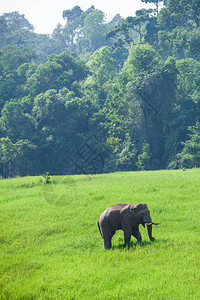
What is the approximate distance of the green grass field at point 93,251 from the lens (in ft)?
25.4

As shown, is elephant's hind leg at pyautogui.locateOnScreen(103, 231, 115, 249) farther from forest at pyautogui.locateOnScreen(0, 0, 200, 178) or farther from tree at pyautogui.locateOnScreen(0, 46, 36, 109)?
tree at pyautogui.locateOnScreen(0, 46, 36, 109)

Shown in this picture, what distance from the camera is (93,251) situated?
1045 centimetres

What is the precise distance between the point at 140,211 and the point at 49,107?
3774cm

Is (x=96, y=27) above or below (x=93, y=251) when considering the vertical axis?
above

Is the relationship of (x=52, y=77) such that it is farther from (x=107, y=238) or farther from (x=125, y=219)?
(x=125, y=219)

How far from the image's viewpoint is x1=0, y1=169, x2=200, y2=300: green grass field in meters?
7.74

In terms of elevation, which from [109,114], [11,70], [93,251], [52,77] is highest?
[11,70]

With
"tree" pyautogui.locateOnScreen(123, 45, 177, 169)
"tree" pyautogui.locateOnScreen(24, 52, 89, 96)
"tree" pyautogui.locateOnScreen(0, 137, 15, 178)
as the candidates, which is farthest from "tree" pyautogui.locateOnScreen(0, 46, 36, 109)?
"tree" pyautogui.locateOnScreen(123, 45, 177, 169)

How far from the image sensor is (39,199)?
18.9m

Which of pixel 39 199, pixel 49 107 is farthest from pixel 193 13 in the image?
pixel 39 199

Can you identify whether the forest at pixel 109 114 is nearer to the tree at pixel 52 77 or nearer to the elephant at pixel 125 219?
the tree at pixel 52 77

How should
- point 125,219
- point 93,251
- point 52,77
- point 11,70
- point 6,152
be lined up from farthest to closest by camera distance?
point 11,70
point 52,77
point 6,152
point 93,251
point 125,219

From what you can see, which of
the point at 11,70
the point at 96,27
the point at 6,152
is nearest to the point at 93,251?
the point at 6,152

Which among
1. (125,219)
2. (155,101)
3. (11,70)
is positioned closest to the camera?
(125,219)
